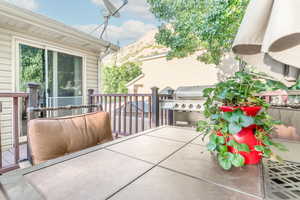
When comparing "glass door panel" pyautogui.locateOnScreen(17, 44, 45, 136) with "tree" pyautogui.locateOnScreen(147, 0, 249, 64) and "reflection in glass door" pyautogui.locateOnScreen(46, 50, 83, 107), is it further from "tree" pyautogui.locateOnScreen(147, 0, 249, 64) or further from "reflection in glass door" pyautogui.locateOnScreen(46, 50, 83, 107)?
"tree" pyautogui.locateOnScreen(147, 0, 249, 64)

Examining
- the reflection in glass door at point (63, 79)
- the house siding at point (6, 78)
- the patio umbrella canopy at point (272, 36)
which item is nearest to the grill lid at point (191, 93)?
the patio umbrella canopy at point (272, 36)

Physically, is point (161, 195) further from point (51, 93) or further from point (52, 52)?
point (52, 52)

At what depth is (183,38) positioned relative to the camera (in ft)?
18.7

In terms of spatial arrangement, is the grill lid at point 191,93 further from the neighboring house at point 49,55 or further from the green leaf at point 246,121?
the neighboring house at point 49,55

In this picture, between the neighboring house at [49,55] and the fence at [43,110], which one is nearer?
the fence at [43,110]

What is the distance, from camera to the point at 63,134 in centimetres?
133

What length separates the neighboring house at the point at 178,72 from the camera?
762 centimetres

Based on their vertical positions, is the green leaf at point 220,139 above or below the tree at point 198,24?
below

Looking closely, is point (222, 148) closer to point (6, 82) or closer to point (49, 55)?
point (6, 82)

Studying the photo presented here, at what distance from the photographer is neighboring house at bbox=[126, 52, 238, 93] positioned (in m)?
7.62

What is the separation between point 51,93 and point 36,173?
3.50 metres

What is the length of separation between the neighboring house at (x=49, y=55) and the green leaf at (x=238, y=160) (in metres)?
3.61

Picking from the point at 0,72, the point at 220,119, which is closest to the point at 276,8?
the point at 220,119

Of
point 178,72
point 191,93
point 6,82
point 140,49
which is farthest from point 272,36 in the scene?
point 140,49
